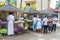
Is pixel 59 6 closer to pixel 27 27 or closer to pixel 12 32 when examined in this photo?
pixel 27 27

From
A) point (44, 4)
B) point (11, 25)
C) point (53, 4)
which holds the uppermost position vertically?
point (44, 4)

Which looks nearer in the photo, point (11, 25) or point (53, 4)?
point (11, 25)

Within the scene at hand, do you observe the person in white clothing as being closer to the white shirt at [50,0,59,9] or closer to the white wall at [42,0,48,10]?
the white wall at [42,0,48,10]

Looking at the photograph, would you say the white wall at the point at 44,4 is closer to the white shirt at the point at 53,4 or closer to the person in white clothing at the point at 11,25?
the white shirt at the point at 53,4

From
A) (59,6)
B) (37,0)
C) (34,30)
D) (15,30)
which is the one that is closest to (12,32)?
(15,30)

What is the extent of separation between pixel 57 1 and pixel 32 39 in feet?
127

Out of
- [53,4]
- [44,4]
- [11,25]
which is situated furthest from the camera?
[53,4]

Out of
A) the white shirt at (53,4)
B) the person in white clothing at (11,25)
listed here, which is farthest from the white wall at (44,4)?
the person in white clothing at (11,25)

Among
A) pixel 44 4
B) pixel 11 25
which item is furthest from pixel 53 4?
pixel 11 25

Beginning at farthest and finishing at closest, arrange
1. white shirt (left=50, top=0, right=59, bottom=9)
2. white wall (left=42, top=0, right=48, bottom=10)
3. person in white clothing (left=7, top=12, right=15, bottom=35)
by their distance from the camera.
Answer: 1. white shirt (left=50, top=0, right=59, bottom=9)
2. white wall (left=42, top=0, right=48, bottom=10)
3. person in white clothing (left=7, top=12, right=15, bottom=35)

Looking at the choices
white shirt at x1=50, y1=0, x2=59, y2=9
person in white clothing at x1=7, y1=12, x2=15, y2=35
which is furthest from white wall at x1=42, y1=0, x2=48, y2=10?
person in white clothing at x1=7, y1=12, x2=15, y2=35

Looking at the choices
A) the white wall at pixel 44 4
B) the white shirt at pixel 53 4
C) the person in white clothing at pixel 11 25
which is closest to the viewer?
the person in white clothing at pixel 11 25

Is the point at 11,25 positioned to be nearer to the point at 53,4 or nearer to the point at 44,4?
Answer: the point at 44,4

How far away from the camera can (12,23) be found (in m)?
15.5
